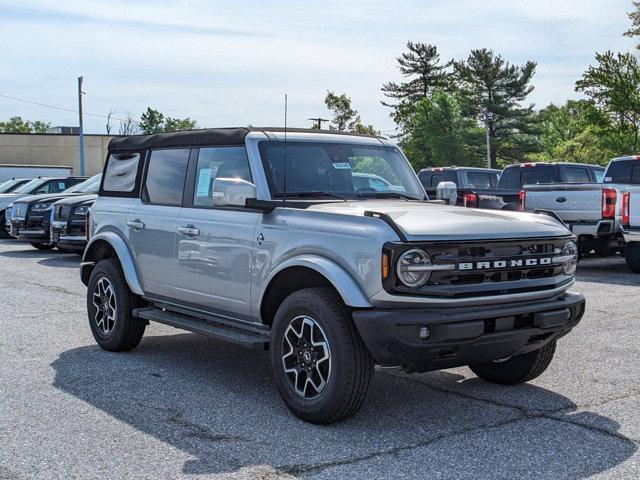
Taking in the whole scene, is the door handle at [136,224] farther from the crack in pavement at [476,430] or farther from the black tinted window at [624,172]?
the black tinted window at [624,172]

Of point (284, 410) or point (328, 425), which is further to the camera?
point (284, 410)

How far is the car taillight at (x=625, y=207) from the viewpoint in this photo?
1383 cm

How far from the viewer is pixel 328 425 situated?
5.32 m

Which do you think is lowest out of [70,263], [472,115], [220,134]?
[70,263]

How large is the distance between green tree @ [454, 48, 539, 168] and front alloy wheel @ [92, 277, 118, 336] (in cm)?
7492

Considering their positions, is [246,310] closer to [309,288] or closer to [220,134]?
[309,288]

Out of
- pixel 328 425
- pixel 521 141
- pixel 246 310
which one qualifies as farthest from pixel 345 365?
pixel 521 141

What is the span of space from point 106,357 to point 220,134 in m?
2.27

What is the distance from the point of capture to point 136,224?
24.0ft

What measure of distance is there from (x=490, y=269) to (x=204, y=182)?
8.44ft

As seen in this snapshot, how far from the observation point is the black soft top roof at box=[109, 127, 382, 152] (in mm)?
6574

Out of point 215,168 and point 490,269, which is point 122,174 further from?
point 490,269

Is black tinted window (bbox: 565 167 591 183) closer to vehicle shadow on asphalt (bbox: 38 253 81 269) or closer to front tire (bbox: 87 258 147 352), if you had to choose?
vehicle shadow on asphalt (bbox: 38 253 81 269)

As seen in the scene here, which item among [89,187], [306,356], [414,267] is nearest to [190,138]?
[306,356]
